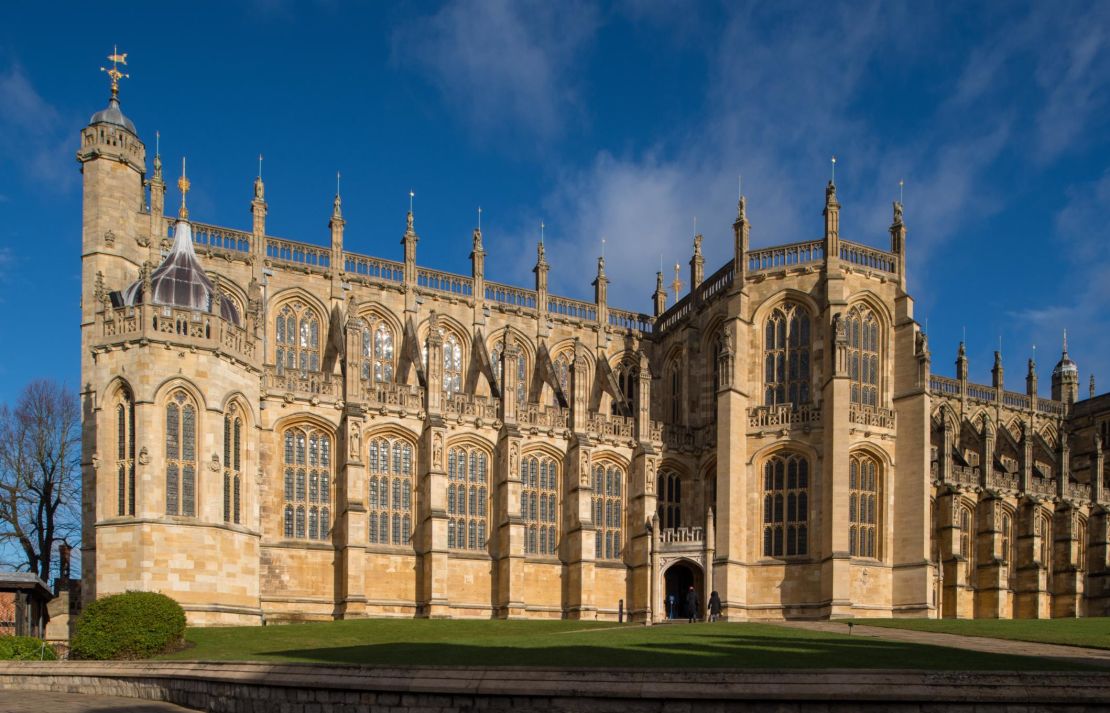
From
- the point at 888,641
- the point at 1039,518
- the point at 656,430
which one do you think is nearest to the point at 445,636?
the point at 888,641

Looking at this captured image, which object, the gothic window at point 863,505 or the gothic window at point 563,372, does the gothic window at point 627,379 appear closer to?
the gothic window at point 563,372

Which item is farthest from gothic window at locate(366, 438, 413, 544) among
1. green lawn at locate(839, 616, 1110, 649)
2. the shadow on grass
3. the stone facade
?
green lawn at locate(839, 616, 1110, 649)

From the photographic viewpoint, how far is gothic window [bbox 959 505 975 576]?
186 feet

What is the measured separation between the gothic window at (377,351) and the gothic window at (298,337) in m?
2.23

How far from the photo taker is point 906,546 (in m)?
46.2

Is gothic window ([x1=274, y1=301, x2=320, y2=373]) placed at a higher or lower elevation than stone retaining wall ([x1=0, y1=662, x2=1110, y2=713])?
higher

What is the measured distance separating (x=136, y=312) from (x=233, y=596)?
9981mm

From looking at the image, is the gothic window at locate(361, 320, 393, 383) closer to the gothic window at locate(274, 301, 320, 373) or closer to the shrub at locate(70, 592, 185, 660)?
the gothic window at locate(274, 301, 320, 373)

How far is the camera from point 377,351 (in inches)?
2018

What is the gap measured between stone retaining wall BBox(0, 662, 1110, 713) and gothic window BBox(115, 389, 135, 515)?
15.8 meters

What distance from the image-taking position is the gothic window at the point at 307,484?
44188mm

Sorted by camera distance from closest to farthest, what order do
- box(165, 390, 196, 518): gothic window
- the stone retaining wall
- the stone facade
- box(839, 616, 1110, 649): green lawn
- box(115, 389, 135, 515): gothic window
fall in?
the stone retaining wall
box(839, 616, 1110, 649): green lawn
box(115, 389, 135, 515): gothic window
box(165, 390, 196, 518): gothic window
the stone facade

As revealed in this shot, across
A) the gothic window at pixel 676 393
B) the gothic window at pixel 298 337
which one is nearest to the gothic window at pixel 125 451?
the gothic window at pixel 298 337

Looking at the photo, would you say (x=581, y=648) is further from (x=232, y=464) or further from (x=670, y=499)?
(x=670, y=499)
